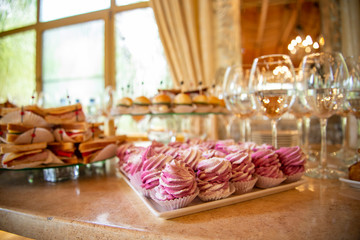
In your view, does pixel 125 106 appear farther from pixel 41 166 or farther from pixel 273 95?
pixel 273 95

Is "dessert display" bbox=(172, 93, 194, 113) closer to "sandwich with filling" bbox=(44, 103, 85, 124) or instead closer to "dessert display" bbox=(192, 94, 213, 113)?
"dessert display" bbox=(192, 94, 213, 113)

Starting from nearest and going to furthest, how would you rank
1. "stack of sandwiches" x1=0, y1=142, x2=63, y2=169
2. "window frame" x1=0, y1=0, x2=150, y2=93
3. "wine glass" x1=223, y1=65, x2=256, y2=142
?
1. "stack of sandwiches" x1=0, y1=142, x2=63, y2=169
2. "wine glass" x1=223, y1=65, x2=256, y2=142
3. "window frame" x1=0, y1=0, x2=150, y2=93

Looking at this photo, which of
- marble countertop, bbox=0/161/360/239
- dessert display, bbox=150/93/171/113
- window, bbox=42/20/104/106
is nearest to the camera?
marble countertop, bbox=0/161/360/239

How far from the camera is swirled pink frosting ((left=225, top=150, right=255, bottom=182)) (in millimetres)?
480

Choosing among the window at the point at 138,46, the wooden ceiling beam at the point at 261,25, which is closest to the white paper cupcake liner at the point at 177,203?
the window at the point at 138,46

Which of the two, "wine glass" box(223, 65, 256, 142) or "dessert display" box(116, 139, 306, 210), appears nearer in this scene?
"dessert display" box(116, 139, 306, 210)

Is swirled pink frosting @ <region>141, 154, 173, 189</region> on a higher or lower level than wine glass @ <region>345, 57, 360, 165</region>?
lower

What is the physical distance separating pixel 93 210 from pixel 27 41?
537cm

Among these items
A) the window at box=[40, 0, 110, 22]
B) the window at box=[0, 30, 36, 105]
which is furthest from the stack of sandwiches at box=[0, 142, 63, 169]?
the window at box=[0, 30, 36, 105]

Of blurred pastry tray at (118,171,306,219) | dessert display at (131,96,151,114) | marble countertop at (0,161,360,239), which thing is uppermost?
dessert display at (131,96,151,114)

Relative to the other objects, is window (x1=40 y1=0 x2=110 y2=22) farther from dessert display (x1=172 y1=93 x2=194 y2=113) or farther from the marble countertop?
the marble countertop

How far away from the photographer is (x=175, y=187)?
393 millimetres

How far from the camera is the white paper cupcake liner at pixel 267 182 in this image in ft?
1.69

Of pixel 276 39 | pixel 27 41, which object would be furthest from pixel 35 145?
pixel 276 39
